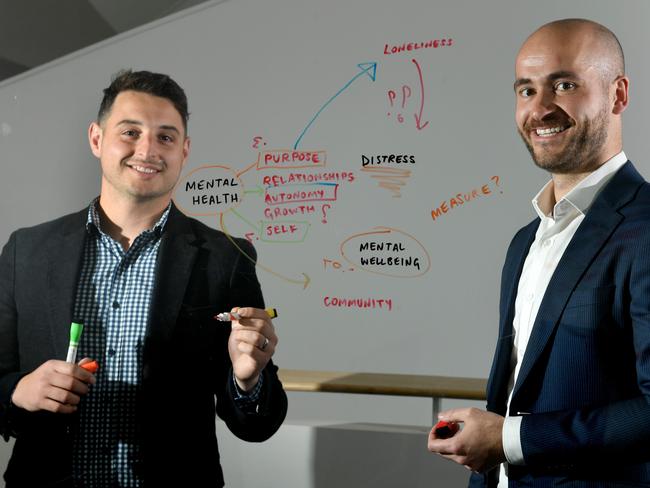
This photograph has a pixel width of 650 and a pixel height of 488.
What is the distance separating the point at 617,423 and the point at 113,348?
1.24 m

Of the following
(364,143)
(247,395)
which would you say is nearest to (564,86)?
(364,143)

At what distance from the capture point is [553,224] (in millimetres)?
1409

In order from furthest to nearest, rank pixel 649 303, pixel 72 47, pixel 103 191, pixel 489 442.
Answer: pixel 72 47 → pixel 103 191 → pixel 489 442 → pixel 649 303

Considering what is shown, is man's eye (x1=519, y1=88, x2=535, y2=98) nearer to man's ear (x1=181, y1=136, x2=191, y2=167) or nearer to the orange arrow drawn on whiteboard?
the orange arrow drawn on whiteboard

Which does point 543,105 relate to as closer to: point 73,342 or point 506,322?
point 506,322

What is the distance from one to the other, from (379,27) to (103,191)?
908mm

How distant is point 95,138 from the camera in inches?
77.5

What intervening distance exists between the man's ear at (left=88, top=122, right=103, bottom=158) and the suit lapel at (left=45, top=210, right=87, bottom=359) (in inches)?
8.8

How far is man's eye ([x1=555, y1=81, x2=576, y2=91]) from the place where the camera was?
138 centimetres

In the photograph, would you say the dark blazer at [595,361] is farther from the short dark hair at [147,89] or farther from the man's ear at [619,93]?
the short dark hair at [147,89]

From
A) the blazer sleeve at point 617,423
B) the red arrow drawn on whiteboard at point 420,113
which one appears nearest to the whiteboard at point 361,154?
the red arrow drawn on whiteboard at point 420,113

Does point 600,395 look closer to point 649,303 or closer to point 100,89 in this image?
point 649,303

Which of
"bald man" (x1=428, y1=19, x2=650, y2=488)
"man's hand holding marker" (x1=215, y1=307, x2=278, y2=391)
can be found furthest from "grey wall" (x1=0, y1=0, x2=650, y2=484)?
"bald man" (x1=428, y1=19, x2=650, y2=488)

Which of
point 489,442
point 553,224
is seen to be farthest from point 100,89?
point 489,442
